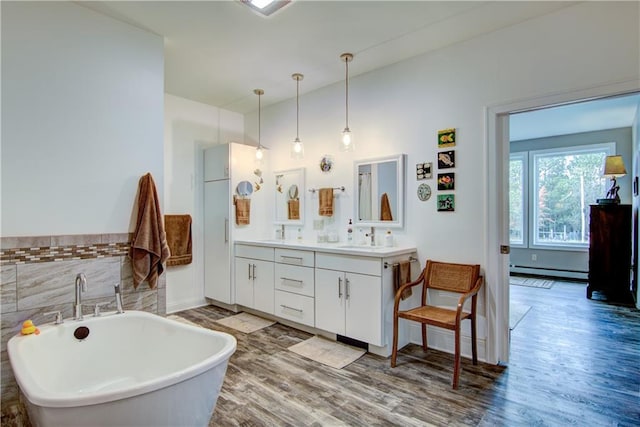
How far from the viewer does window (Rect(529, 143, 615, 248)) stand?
18.9 ft

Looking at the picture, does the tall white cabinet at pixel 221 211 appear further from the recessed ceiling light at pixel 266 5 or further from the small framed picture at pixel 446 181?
the small framed picture at pixel 446 181

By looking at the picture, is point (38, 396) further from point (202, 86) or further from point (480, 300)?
point (202, 86)

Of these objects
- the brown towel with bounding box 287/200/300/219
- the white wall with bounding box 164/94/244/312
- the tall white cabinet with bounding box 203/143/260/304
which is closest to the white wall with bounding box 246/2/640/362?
the brown towel with bounding box 287/200/300/219

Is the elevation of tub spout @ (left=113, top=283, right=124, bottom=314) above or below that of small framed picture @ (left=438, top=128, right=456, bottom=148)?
below

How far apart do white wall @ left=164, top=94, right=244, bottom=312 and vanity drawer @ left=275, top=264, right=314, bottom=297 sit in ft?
4.36

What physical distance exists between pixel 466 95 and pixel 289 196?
2.26 m

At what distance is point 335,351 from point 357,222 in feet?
4.24

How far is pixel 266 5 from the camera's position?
233 cm

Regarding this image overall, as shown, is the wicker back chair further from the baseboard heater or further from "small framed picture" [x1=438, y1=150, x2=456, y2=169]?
the baseboard heater

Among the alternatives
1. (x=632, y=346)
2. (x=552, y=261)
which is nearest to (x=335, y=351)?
(x=632, y=346)

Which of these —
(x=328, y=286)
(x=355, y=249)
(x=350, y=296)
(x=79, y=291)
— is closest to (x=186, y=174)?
(x=79, y=291)

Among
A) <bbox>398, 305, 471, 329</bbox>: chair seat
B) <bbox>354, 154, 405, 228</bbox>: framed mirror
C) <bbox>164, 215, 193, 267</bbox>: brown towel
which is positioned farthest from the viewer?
<bbox>164, 215, 193, 267</bbox>: brown towel

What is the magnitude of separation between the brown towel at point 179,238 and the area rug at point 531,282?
17.1ft

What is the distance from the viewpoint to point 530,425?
190cm
